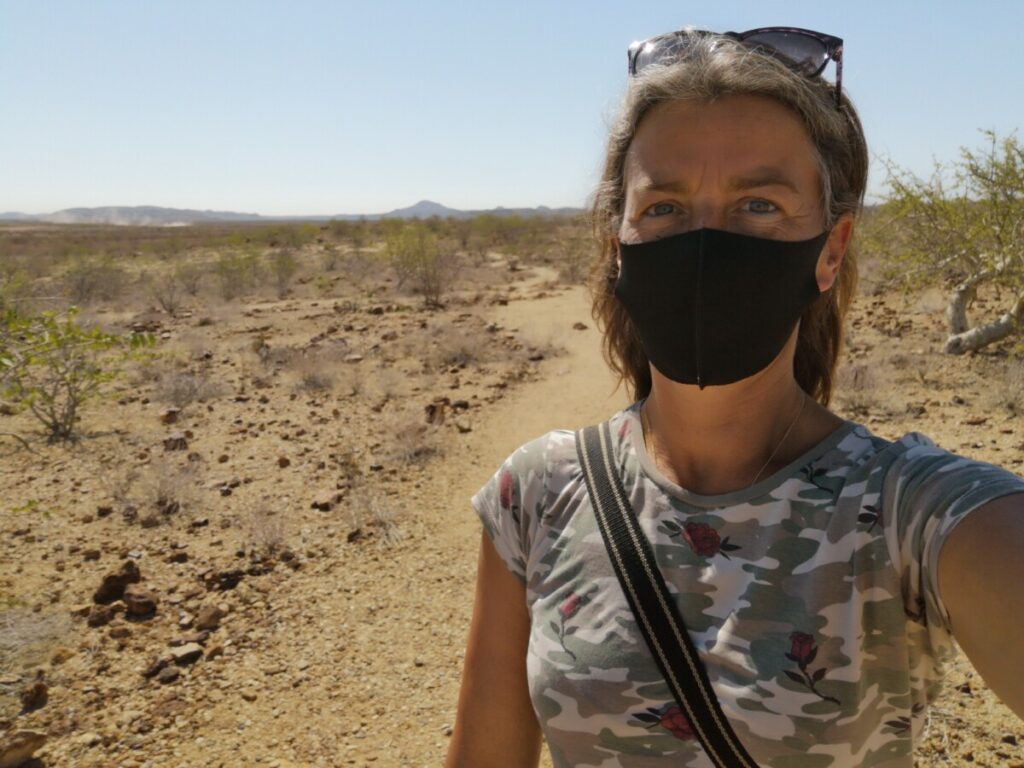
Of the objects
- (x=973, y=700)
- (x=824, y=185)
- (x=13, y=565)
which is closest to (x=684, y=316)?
(x=824, y=185)

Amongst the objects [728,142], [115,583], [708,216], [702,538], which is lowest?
[115,583]

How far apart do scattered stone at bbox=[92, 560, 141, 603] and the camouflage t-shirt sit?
3.92 metres

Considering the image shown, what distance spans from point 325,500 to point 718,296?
467 cm

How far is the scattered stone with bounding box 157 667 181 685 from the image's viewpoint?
355cm

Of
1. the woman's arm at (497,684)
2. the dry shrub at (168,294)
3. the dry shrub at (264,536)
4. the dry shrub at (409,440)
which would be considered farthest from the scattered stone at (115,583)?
the dry shrub at (168,294)

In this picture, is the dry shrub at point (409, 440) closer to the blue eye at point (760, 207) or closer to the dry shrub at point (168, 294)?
the blue eye at point (760, 207)

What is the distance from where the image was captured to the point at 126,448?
271 inches

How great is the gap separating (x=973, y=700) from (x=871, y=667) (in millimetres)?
2816

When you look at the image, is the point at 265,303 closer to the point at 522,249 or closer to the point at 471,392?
the point at 471,392

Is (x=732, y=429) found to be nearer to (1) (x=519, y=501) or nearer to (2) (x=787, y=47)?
(1) (x=519, y=501)

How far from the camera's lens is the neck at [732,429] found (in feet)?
4.10

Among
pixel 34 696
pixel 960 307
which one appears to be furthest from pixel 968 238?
pixel 34 696

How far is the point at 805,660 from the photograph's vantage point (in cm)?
98

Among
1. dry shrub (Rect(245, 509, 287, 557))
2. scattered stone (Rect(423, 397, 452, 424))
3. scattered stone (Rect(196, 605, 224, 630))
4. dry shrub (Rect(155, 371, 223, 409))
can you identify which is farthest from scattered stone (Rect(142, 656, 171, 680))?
dry shrub (Rect(155, 371, 223, 409))
